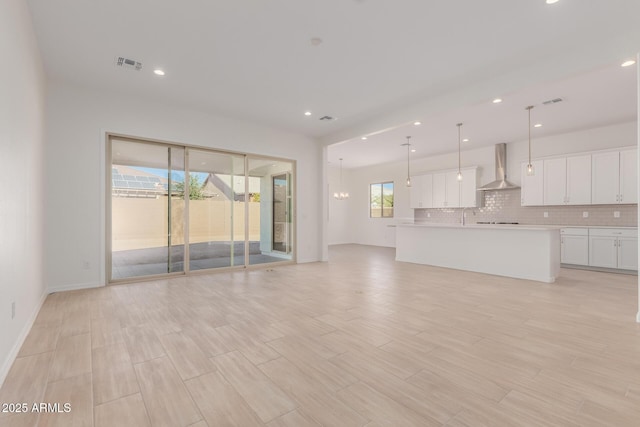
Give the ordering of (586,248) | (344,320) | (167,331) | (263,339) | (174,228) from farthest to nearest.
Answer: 1. (586,248)
2. (174,228)
3. (344,320)
4. (167,331)
5. (263,339)

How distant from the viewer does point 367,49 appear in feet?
11.7

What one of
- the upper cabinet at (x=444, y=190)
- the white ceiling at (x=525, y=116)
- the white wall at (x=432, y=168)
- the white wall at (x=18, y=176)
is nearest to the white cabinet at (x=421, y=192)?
the upper cabinet at (x=444, y=190)

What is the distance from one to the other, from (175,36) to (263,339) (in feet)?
11.1

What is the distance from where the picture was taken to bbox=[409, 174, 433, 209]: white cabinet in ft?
31.1

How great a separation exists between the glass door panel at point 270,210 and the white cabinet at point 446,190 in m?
4.85

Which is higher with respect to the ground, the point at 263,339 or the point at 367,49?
the point at 367,49

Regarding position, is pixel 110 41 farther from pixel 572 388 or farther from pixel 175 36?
pixel 572 388

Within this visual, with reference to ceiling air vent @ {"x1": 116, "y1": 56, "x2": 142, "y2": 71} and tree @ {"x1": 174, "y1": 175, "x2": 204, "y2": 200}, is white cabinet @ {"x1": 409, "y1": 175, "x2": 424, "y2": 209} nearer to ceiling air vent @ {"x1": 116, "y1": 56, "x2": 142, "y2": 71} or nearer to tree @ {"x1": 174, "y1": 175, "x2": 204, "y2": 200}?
tree @ {"x1": 174, "y1": 175, "x2": 204, "y2": 200}

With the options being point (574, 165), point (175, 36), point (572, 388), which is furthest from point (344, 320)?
point (574, 165)

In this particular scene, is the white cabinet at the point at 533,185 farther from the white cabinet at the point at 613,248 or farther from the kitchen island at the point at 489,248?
the kitchen island at the point at 489,248

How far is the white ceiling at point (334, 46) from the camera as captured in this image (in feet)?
9.42

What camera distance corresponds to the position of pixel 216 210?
6016 mm

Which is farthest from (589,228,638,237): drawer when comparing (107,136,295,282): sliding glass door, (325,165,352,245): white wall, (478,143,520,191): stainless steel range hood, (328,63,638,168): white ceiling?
(325,165,352,245): white wall

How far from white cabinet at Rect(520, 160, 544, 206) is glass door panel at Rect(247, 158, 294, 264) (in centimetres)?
585
